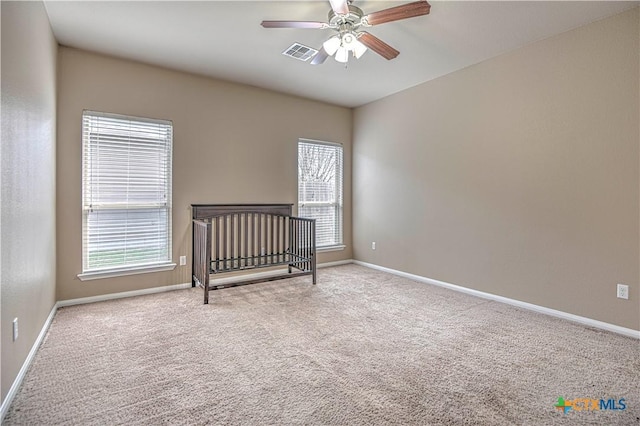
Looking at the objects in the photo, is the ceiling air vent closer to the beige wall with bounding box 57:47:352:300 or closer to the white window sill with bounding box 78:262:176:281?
the beige wall with bounding box 57:47:352:300

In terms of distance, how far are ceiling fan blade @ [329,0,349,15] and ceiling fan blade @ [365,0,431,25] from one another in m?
0.18

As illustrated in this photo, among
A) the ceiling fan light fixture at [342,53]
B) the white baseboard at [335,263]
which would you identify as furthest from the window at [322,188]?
the ceiling fan light fixture at [342,53]

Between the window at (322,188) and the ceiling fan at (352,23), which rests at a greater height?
the ceiling fan at (352,23)

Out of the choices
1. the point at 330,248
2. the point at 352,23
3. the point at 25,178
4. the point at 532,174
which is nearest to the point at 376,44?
the point at 352,23

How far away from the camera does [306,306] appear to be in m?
3.39

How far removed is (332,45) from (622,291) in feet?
10.5

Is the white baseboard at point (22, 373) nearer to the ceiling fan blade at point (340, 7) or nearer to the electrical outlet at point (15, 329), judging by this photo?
the electrical outlet at point (15, 329)

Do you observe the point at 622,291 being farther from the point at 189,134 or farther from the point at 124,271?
the point at 124,271

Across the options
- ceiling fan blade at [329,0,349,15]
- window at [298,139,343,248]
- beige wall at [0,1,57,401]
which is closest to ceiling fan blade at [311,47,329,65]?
ceiling fan blade at [329,0,349,15]

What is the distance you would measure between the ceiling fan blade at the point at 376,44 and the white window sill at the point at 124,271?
10.6ft

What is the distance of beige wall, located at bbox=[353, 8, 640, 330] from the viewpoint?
2.74m

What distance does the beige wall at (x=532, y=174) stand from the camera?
2.74m

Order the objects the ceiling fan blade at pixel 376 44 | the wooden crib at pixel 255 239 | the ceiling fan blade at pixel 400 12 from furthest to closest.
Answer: the wooden crib at pixel 255 239, the ceiling fan blade at pixel 376 44, the ceiling fan blade at pixel 400 12

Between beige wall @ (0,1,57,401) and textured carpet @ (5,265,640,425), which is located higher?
beige wall @ (0,1,57,401)
